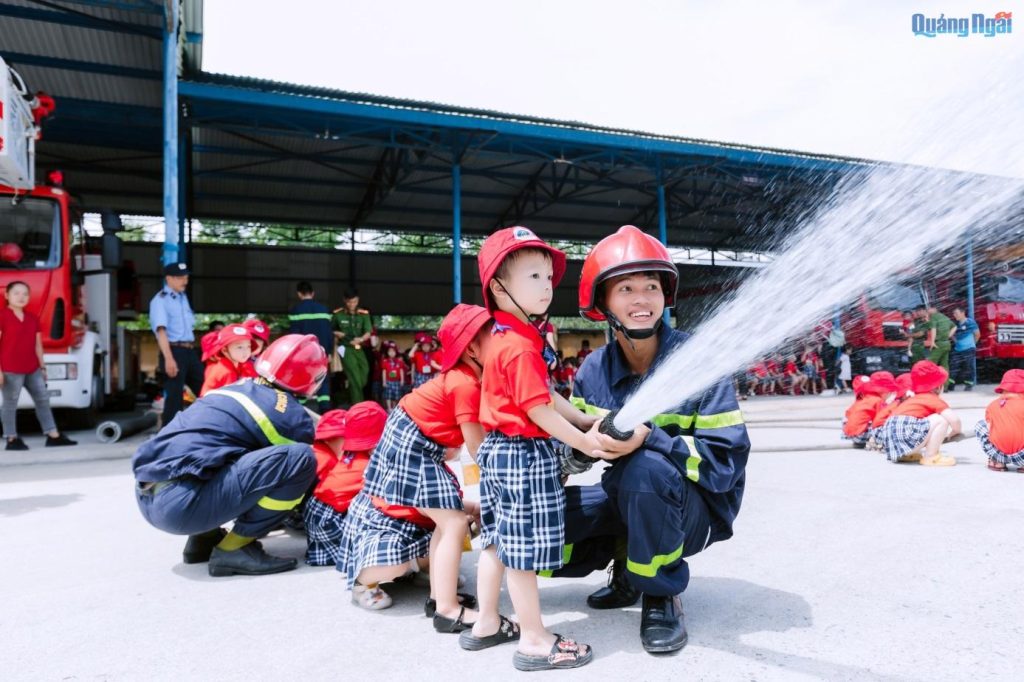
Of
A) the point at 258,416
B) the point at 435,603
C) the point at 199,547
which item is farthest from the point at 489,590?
the point at 199,547

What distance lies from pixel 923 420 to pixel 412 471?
16.5ft

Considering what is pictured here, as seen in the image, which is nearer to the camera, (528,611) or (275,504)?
(528,611)

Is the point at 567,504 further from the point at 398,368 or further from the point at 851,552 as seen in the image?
the point at 398,368

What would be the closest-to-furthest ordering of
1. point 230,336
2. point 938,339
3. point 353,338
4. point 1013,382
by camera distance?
point 230,336 → point 1013,382 → point 353,338 → point 938,339

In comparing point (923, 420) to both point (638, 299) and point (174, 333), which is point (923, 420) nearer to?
point (638, 299)

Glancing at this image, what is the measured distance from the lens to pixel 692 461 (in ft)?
7.67

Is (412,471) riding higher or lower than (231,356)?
lower

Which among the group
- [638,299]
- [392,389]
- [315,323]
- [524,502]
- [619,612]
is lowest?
[619,612]

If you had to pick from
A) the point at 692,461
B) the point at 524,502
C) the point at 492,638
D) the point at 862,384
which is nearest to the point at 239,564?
the point at 492,638


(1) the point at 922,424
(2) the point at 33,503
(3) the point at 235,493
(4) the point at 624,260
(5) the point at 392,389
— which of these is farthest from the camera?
(5) the point at 392,389

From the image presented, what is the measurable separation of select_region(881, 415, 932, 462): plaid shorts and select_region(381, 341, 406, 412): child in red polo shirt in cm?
1018

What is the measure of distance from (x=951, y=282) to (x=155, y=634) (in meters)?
23.4

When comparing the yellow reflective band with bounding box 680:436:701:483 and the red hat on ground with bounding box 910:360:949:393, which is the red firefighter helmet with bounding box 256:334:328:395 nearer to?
the yellow reflective band with bounding box 680:436:701:483

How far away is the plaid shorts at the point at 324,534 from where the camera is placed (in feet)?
11.0
